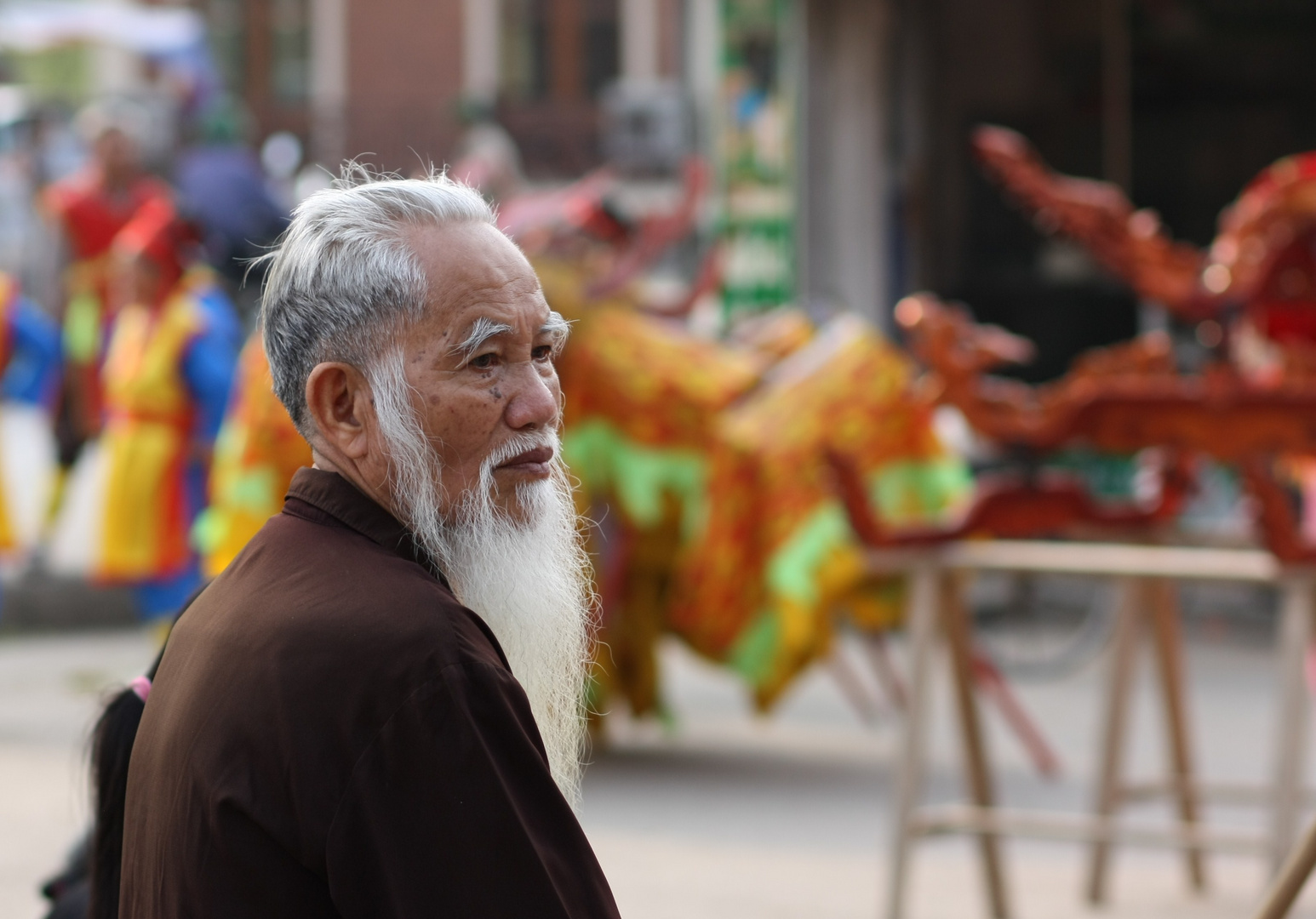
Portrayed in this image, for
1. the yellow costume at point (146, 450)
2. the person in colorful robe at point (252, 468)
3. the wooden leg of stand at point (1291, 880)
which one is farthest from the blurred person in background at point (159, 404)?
the wooden leg of stand at point (1291, 880)

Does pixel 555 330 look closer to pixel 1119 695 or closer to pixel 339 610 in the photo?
pixel 339 610

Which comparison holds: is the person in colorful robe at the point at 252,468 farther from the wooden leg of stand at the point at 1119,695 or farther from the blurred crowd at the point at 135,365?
the wooden leg of stand at the point at 1119,695

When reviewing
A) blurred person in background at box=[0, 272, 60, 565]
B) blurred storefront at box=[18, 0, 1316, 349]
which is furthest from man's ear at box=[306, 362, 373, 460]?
blurred storefront at box=[18, 0, 1316, 349]

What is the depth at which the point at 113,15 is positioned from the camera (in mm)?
14922

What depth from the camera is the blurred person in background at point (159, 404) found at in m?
7.20

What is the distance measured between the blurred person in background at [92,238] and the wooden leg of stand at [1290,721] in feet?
20.6

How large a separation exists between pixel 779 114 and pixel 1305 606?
6.39m

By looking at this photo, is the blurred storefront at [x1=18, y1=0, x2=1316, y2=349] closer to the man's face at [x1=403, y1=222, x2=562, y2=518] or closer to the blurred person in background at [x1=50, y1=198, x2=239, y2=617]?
the blurred person in background at [x1=50, y1=198, x2=239, y2=617]

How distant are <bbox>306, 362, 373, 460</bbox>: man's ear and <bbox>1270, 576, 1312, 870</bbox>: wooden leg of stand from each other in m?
2.45

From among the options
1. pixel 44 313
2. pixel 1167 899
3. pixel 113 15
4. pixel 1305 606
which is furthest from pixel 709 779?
pixel 113 15

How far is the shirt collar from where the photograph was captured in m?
1.67

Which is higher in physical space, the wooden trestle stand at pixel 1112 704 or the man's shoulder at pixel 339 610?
the man's shoulder at pixel 339 610

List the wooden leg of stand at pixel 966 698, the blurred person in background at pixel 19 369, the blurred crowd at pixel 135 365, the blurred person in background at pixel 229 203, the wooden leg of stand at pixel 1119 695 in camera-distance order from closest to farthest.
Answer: the wooden leg of stand at pixel 966 698 → the wooden leg of stand at pixel 1119 695 → the blurred person in background at pixel 19 369 → the blurred crowd at pixel 135 365 → the blurred person in background at pixel 229 203

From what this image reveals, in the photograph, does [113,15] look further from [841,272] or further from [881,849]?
[881,849]
